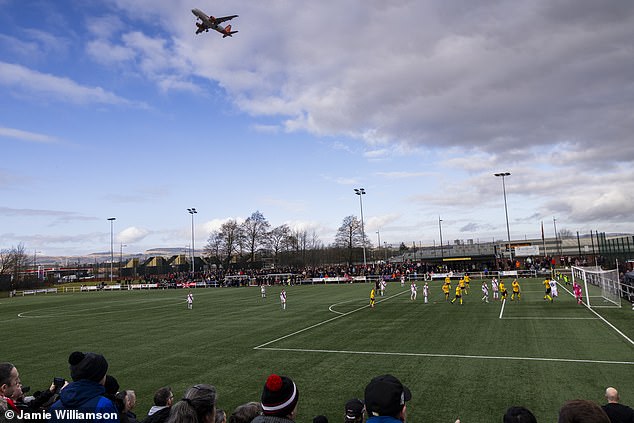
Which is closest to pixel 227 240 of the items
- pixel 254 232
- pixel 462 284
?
pixel 254 232

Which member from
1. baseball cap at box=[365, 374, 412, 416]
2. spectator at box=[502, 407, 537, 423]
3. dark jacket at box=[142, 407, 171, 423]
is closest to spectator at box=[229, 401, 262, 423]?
dark jacket at box=[142, 407, 171, 423]

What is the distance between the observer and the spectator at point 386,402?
3469mm

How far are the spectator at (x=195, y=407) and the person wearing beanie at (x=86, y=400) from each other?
77 cm

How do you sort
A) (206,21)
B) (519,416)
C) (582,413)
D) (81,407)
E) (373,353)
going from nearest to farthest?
1. (582,413)
2. (519,416)
3. (81,407)
4. (373,353)
5. (206,21)

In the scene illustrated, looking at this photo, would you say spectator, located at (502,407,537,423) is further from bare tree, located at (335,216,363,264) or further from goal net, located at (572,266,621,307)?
bare tree, located at (335,216,363,264)

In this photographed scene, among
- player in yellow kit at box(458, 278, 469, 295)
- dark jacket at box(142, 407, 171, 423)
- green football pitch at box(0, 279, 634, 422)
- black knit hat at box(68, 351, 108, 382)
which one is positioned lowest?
green football pitch at box(0, 279, 634, 422)

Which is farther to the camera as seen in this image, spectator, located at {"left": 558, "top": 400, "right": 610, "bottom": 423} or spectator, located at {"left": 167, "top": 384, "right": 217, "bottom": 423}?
spectator, located at {"left": 167, "top": 384, "right": 217, "bottom": 423}

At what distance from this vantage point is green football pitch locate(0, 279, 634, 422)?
1026 cm

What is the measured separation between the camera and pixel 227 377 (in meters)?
12.5

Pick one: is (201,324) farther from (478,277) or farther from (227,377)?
(478,277)

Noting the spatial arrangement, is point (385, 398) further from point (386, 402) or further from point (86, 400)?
point (86, 400)

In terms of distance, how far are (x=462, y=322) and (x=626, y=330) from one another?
265 inches

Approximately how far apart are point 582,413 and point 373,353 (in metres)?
12.4

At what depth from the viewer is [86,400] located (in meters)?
4.14
